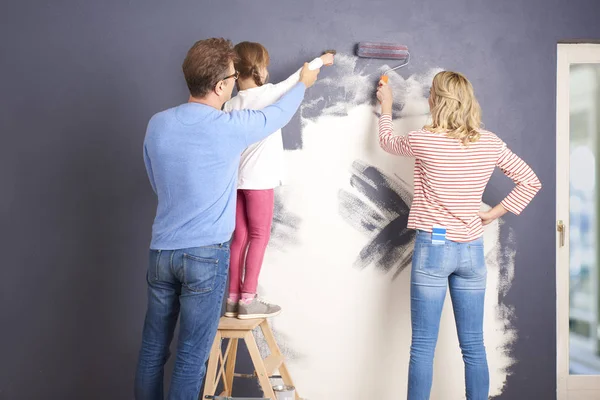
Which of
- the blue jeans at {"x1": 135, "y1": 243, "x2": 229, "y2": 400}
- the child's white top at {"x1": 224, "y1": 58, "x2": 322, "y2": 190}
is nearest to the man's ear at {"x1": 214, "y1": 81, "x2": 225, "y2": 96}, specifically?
the child's white top at {"x1": 224, "y1": 58, "x2": 322, "y2": 190}

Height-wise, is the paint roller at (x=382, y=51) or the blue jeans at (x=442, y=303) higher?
the paint roller at (x=382, y=51)

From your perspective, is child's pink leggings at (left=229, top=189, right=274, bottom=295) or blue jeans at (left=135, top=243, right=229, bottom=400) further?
child's pink leggings at (left=229, top=189, right=274, bottom=295)

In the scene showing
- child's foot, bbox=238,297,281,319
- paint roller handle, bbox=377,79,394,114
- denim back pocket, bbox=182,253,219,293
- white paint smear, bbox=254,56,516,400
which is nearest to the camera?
denim back pocket, bbox=182,253,219,293

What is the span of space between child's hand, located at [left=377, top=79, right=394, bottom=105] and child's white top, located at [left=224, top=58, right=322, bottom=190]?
0.41 metres

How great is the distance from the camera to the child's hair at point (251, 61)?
2195mm

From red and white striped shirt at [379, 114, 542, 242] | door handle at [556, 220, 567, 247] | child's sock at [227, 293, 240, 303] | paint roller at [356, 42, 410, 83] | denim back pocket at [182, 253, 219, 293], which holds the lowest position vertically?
child's sock at [227, 293, 240, 303]

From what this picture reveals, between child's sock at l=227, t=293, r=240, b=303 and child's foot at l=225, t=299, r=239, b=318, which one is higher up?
child's sock at l=227, t=293, r=240, b=303

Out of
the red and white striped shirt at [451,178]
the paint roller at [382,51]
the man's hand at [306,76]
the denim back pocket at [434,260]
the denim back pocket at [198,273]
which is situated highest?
the paint roller at [382,51]

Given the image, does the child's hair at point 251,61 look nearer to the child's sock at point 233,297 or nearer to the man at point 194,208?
the man at point 194,208

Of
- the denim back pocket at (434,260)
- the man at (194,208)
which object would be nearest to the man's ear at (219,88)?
the man at (194,208)

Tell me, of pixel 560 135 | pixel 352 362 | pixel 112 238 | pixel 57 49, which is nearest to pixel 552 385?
pixel 352 362

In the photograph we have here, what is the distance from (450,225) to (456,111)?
425 millimetres

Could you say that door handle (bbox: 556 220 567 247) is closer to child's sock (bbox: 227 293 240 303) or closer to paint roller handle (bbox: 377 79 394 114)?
paint roller handle (bbox: 377 79 394 114)

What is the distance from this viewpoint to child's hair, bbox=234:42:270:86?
2.20 metres
